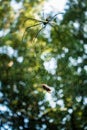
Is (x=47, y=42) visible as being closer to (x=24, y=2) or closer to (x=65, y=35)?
(x=65, y=35)

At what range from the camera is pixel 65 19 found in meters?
11.8

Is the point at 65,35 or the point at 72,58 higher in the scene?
the point at 65,35

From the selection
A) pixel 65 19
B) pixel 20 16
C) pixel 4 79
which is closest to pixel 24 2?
pixel 20 16

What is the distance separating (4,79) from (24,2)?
2.80m

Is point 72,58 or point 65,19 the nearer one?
point 72,58

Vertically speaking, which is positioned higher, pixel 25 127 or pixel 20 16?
pixel 20 16

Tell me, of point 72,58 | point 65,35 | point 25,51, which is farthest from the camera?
point 25,51

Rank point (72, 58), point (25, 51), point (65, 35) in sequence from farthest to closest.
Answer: point (25, 51) < point (65, 35) < point (72, 58)

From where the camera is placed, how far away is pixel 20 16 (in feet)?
39.8

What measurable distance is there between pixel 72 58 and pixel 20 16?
294 centimetres

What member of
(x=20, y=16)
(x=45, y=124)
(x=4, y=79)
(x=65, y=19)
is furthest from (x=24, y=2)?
(x=45, y=124)

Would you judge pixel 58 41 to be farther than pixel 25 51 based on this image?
No

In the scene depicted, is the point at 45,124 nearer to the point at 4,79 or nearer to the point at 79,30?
the point at 4,79

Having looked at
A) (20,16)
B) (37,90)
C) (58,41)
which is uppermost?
(20,16)
